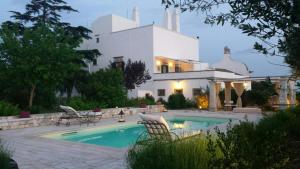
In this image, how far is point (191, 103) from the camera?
1073 inches

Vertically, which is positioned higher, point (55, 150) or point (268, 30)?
point (268, 30)

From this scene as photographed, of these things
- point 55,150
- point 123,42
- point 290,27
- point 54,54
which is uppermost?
point 123,42

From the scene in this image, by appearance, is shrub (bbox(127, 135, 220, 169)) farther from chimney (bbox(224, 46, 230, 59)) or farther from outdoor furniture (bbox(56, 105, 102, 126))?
chimney (bbox(224, 46, 230, 59))

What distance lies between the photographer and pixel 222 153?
4.00 m

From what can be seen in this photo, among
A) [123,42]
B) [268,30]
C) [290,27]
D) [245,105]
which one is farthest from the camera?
[123,42]

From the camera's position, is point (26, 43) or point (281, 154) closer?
point (281, 154)

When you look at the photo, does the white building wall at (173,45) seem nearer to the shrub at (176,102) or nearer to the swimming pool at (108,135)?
the shrub at (176,102)

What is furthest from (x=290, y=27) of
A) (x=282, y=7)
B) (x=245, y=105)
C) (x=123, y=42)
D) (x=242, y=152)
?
(x=123, y=42)

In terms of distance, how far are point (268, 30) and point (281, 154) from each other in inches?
55.0

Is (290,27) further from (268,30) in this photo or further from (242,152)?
(242,152)

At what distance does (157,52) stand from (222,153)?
29.1 meters

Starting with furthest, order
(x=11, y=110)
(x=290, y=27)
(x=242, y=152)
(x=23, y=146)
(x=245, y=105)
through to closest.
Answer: (x=245, y=105) < (x=11, y=110) < (x=23, y=146) < (x=242, y=152) < (x=290, y=27)

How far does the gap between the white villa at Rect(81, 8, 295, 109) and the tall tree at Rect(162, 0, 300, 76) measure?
2389 centimetres

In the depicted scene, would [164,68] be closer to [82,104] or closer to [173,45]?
[173,45]
